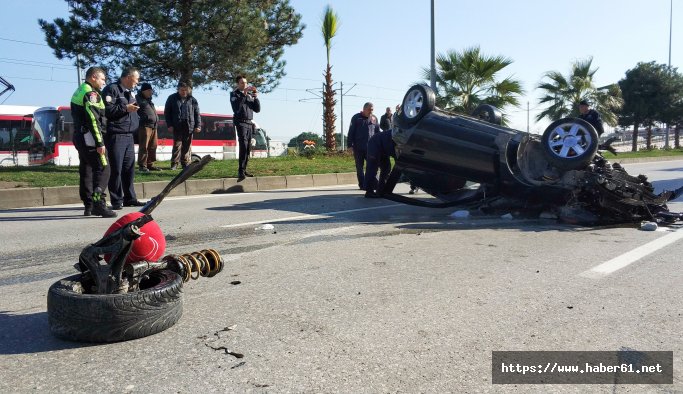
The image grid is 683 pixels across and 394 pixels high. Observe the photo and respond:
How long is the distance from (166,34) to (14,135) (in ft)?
49.2

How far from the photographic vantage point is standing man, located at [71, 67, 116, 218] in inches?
236

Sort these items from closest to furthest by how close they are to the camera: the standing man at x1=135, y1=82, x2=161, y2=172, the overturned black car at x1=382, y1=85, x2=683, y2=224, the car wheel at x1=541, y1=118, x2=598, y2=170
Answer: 1. the car wheel at x1=541, y1=118, x2=598, y2=170
2. the overturned black car at x1=382, y1=85, x2=683, y2=224
3. the standing man at x1=135, y1=82, x2=161, y2=172

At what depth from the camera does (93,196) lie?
243 inches

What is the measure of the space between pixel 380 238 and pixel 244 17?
11.9 meters

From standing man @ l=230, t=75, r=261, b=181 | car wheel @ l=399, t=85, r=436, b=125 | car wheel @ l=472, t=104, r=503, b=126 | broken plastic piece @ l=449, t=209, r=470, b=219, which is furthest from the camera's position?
standing man @ l=230, t=75, r=261, b=181

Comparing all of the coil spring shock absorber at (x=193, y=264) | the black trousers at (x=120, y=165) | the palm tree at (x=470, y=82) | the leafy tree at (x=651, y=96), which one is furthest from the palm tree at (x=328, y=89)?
the leafy tree at (x=651, y=96)

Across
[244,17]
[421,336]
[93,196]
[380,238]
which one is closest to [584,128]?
[380,238]

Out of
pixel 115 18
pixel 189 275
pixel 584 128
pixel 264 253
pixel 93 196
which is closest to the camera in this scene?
pixel 189 275

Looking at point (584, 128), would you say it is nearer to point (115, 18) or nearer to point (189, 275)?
point (189, 275)

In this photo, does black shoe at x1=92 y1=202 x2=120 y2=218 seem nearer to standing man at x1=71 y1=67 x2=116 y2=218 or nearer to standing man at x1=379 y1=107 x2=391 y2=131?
standing man at x1=71 y1=67 x2=116 y2=218

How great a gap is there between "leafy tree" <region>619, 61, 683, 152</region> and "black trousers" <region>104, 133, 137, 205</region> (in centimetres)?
4123

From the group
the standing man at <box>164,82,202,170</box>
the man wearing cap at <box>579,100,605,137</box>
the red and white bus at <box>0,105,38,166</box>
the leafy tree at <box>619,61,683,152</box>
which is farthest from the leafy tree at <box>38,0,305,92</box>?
the leafy tree at <box>619,61,683,152</box>

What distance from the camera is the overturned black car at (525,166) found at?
18.4 feet

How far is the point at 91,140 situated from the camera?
6082 millimetres
